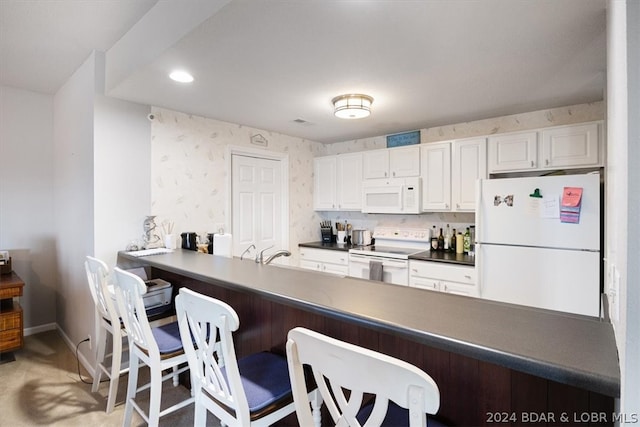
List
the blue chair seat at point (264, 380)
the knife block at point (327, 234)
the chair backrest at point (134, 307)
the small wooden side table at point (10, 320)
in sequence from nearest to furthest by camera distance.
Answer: the blue chair seat at point (264, 380)
the chair backrest at point (134, 307)
the small wooden side table at point (10, 320)
the knife block at point (327, 234)

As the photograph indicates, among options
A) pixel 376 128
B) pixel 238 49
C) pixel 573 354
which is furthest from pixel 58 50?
pixel 573 354

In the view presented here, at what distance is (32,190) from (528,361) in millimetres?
4403

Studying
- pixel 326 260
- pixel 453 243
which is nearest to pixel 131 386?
pixel 326 260

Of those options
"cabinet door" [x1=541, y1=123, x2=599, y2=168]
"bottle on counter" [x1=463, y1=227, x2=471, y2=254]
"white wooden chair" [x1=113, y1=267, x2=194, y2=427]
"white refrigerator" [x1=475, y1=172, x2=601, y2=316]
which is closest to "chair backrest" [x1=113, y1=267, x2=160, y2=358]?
"white wooden chair" [x1=113, y1=267, x2=194, y2=427]

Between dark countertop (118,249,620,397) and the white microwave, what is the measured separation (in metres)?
2.11

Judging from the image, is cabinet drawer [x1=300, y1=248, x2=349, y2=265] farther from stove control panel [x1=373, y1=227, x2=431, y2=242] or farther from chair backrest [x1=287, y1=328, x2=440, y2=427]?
chair backrest [x1=287, y1=328, x2=440, y2=427]

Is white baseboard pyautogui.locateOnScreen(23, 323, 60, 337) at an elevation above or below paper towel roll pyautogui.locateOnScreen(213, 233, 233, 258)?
below

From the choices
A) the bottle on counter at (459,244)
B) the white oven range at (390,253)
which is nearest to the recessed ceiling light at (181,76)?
the white oven range at (390,253)

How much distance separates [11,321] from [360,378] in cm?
344

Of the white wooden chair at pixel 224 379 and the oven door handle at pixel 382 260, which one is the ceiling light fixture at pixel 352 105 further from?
the white wooden chair at pixel 224 379

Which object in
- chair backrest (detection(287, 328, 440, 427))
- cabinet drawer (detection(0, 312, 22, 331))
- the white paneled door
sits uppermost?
the white paneled door

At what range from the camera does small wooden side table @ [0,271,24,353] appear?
272 centimetres

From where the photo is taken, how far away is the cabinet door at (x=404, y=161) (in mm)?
3525

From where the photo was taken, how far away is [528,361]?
2.63ft
